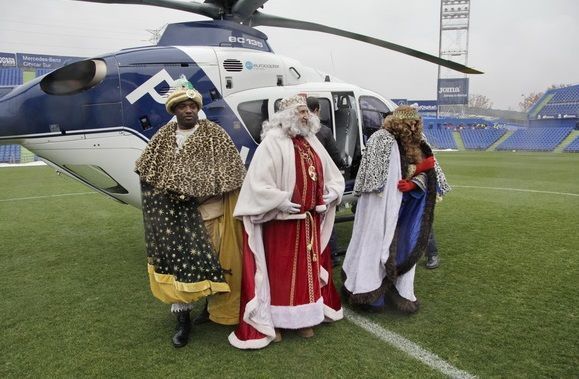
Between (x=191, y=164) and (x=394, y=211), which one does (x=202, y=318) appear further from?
(x=394, y=211)

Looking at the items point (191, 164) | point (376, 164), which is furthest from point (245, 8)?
point (191, 164)

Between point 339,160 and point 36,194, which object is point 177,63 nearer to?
point 339,160

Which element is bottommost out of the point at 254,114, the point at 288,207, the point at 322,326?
the point at 322,326

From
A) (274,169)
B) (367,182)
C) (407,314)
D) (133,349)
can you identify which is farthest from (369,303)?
(133,349)

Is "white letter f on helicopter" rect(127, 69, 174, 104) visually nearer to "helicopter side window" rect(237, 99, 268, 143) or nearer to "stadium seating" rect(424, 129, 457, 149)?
"helicopter side window" rect(237, 99, 268, 143)

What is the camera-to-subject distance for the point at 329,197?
328 cm

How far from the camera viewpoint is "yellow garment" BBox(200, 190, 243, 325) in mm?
3232

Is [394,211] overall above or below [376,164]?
below

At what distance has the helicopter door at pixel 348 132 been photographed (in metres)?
5.21

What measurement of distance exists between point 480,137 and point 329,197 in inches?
1769

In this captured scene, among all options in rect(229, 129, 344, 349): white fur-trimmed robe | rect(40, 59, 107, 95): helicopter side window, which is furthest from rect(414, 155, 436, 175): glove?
rect(40, 59, 107, 95): helicopter side window

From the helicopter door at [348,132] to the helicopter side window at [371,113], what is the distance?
0.15 m

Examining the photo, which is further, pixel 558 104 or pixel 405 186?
pixel 558 104

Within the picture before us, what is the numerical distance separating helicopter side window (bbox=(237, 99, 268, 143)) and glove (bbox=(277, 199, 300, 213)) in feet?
5.86
